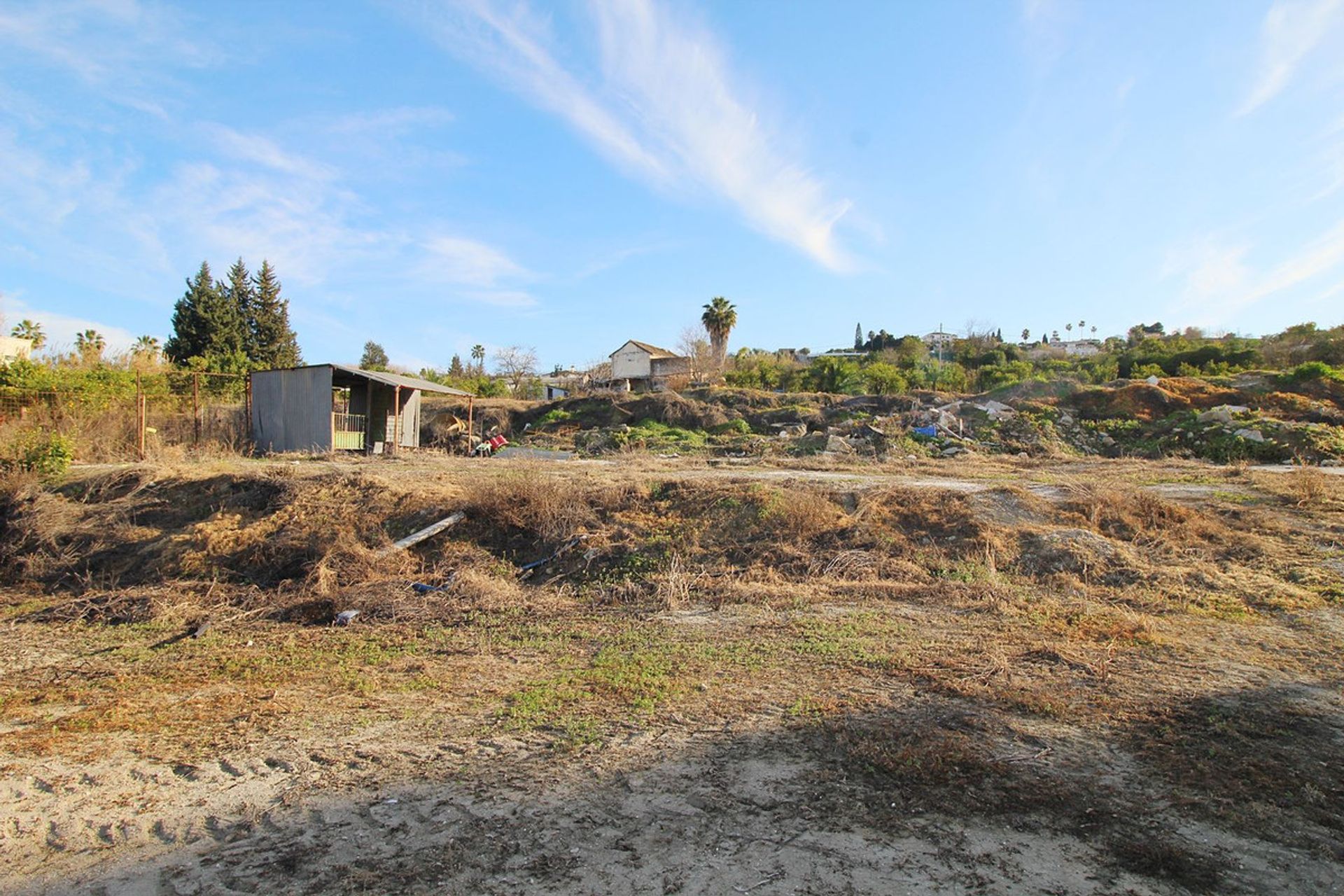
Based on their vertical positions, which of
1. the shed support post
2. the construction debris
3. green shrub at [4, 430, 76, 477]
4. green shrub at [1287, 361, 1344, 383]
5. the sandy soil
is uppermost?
green shrub at [1287, 361, 1344, 383]

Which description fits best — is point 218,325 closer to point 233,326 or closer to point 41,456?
point 233,326

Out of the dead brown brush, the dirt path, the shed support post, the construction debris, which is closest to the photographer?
→ the dirt path

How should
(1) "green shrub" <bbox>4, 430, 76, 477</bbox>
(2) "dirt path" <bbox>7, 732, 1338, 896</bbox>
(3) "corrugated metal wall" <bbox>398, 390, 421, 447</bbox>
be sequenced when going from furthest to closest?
(3) "corrugated metal wall" <bbox>398, 390, 421, 447</bbox>
(1) "green shrub" <bbox>4, 430, 76, 477</bbox>
(2) "dirt path" <bbox>7, 732, 1338, 896</bbox>

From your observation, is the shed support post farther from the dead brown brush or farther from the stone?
the stone

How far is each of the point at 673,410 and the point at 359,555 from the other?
2077cm

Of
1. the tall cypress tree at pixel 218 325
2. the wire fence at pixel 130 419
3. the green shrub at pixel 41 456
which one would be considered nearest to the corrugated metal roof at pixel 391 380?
the wire fence at pixel 130 419

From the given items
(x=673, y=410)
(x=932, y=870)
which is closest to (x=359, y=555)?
(x=932, y=870)

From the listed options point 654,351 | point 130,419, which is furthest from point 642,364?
point 130,419

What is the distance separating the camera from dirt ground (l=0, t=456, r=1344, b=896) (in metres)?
3.39

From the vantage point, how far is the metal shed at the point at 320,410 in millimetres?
19656

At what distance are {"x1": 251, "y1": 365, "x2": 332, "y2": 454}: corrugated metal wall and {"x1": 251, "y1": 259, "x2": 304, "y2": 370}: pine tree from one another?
77.0 feet

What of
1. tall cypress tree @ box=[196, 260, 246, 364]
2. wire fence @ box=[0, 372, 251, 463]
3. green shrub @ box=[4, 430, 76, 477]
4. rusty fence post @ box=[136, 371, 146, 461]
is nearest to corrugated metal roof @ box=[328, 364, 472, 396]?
wire fence @ box=[0, 372, 251, 463]

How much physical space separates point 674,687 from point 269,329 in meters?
45.5

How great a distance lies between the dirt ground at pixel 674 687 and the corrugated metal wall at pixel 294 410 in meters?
7.86
